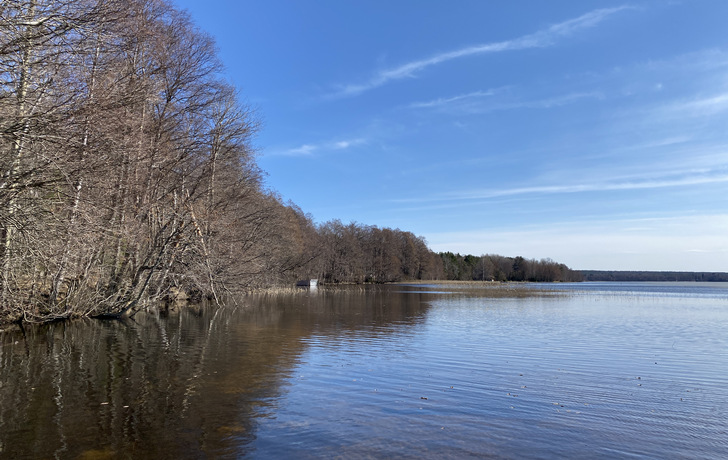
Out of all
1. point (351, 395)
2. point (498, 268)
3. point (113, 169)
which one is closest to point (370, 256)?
point (498, 268)

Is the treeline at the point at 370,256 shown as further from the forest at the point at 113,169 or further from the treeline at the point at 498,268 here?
the forest at the point at 113,169

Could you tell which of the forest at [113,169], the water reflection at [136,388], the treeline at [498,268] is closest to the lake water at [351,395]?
the water reflection at [136,388]

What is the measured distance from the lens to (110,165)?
1223 cm

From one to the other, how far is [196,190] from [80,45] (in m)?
19.4

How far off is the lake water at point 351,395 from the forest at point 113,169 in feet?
8.58

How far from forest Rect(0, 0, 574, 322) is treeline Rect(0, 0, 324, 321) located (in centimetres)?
6

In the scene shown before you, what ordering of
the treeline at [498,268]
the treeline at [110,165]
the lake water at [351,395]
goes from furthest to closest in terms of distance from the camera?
the treeline at [498,268] → the treeline at [110,165] → the lake water at [351,395]

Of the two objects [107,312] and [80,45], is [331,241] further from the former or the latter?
[80,45]

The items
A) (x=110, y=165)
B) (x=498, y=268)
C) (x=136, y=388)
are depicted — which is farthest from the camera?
(x=498, y=268)

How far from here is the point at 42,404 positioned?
8.49 m

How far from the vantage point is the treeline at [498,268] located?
15375cm

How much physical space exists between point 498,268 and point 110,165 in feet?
534

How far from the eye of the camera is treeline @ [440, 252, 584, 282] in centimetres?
15375

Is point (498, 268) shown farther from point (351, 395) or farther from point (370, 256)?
point (351, 395)
